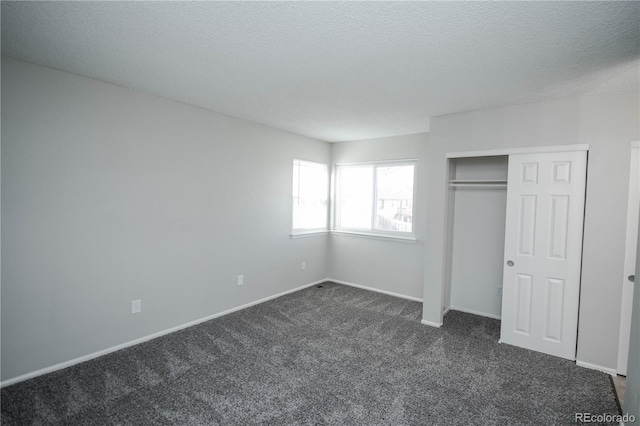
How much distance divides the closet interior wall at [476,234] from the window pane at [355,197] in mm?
1487

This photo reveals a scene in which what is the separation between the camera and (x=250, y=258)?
14.5 ft

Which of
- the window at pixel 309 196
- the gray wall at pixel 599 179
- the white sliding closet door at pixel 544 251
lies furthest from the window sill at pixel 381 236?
the gray wall at pixel 599 179

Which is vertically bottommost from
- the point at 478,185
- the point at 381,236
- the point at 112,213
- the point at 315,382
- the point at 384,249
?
the point at 315,382

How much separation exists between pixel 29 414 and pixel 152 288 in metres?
1.34

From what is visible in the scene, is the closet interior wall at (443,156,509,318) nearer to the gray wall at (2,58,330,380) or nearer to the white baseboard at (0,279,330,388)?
the gray wall at (2,58,330,380)

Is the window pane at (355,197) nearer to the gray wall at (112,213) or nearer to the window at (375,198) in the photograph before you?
the window at (375,198)

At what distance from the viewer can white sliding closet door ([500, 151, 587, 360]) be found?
121 inches

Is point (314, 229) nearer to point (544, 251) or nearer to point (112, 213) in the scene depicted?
point (112, 213)

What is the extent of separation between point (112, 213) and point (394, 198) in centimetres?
378

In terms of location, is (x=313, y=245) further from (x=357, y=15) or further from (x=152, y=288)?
(x=357, y=15)

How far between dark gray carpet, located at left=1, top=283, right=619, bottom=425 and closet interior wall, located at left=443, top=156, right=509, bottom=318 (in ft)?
1.96

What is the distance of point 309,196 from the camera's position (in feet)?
17.7

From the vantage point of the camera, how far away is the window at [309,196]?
517cm

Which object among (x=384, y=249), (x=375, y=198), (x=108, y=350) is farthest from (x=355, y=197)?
(x=108, y=350)
